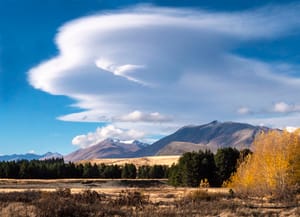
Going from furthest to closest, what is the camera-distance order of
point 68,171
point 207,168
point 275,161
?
point 68,171, point 207,168, point 275,161

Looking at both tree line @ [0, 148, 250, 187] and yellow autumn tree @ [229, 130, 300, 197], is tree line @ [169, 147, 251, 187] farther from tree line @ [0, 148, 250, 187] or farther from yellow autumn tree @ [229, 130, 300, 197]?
yellow autumn tree @ [229, 130, 300, 197]

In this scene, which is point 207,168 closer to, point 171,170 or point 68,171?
point 171,170

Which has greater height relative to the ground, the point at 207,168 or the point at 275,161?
the point at 275,161

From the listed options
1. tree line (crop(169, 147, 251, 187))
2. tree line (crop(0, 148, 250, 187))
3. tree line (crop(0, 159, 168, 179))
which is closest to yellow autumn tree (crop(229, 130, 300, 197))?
tree line (crop(0, 148, 250, 187))

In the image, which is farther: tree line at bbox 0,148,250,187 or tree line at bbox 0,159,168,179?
tree line at bbox 0,159,168,179

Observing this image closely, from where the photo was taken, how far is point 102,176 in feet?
506

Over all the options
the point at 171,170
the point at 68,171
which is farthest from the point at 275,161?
the point at 68,171

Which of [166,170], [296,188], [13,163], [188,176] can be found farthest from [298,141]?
[13,163]

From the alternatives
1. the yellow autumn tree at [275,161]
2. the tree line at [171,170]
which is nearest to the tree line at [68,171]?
the tree line at [171,170]

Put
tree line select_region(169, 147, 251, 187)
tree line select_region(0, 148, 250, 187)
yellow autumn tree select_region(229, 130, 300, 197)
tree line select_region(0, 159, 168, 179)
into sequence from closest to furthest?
yellow autumn tree select_region(229, 130, 300, 197)
tree line select_region(169, 147, 251, 187)
tree line select_region(0, 148, 250, 187)
tree line select_region(0, 159, 168, 179)

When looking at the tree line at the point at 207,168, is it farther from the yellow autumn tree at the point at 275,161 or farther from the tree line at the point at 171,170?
the yellow autumn tree at the point at 275,161

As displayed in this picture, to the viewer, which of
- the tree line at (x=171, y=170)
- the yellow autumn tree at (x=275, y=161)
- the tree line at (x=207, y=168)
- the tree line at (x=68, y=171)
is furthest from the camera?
the tree line at (x=68, y=171)

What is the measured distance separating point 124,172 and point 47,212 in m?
131

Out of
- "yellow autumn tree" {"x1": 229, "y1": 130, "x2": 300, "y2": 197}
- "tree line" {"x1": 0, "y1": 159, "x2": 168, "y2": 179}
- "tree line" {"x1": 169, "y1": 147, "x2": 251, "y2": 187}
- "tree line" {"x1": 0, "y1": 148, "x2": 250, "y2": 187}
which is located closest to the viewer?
"yellow autumn tree" {"x1": 229, "y1": 130, "x2": 300, "y2": 197}
